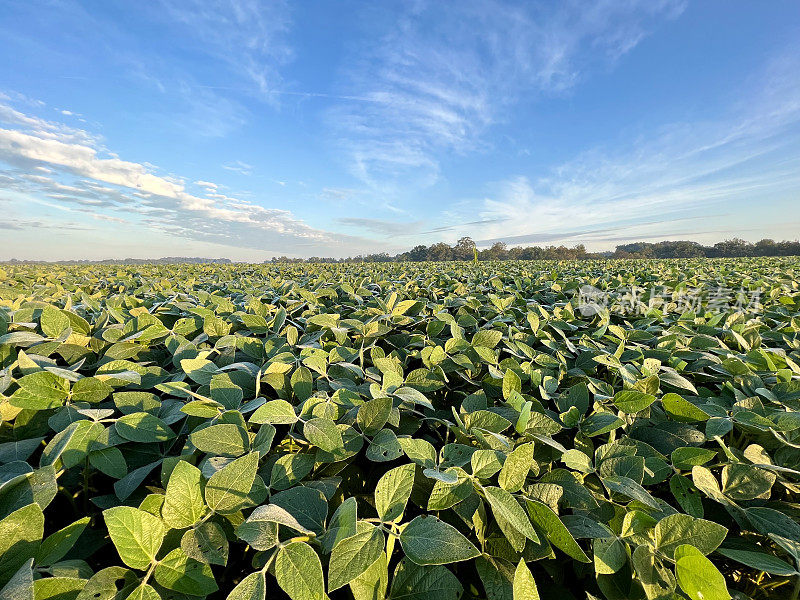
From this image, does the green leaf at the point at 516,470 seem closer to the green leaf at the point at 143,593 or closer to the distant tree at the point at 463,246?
the green leaf at the point at 143,593

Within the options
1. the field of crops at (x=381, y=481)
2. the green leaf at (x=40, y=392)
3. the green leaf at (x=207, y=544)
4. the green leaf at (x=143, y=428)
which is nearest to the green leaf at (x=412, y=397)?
the field of crops at (x=381, y=481)

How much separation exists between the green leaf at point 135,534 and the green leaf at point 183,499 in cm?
3

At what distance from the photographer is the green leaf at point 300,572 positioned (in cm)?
63

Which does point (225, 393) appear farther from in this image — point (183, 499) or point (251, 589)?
point (251, 589)

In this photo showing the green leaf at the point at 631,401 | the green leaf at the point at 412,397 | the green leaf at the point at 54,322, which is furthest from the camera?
the green leaf at the point at 54,322

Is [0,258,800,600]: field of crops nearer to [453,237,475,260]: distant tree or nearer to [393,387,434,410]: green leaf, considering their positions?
[393,387,434,410]: green leaf

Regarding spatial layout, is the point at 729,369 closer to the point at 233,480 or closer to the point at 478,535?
the point at 478,535

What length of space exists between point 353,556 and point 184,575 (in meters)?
0.34

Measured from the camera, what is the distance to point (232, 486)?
774 millimetres

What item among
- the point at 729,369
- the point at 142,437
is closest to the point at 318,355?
the point at 142,437

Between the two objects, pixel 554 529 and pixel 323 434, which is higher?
pixel 323 434

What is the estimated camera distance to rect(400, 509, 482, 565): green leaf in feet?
2.11

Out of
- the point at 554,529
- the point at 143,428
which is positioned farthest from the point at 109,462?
the point at 554,529

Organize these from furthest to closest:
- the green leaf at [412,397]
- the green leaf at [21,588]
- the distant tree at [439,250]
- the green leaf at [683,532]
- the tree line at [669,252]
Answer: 1. the distant tree at [439,250]
2. the tree line at [669,252]
3. the green leaf at [412,397]
4. the green leaf at [683,532]
5. the green leaf at [21,588]
